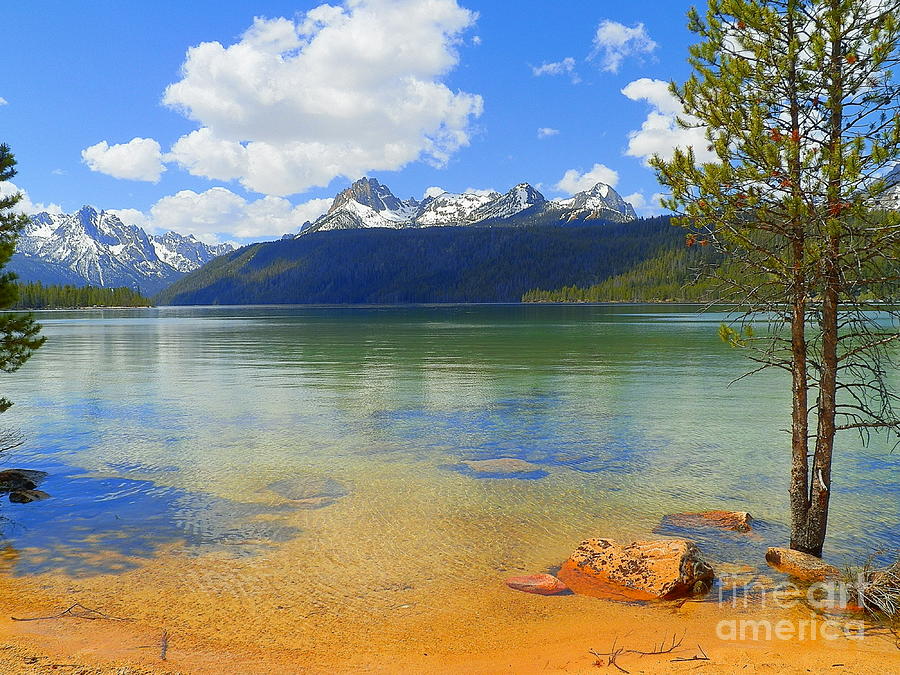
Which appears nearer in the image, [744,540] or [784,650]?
[784,650]

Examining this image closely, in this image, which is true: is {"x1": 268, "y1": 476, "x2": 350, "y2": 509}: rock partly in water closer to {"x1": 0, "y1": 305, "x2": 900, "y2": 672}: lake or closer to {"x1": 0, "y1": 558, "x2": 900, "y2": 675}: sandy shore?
{"x1": 0, "y1": 305, "x2": 900, "y2": 672}: lake

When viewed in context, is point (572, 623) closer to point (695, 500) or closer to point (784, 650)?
point (784, 650)

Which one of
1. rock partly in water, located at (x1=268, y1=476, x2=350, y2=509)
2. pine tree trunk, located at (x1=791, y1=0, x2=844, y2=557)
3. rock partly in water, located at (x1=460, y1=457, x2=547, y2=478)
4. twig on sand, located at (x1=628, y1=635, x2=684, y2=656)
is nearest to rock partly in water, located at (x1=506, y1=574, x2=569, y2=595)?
twig on sand, located at (x1=628, y1=635, x2=684, y2=656)

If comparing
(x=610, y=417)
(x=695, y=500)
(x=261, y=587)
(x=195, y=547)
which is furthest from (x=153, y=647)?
(x=610, y=417)

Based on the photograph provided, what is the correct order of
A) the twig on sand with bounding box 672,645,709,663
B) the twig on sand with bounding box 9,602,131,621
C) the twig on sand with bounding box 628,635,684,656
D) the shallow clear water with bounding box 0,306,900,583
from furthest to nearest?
the shallow clear water with bounding box 0,306,900,583 → the twig on sand with bounding box 9,602,131,621 → the twig on sand with bounding box 628,635,684,656 → the twig on sand with bounding box 672,645,709,663

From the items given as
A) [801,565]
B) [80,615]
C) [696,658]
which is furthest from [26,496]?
[801,565]

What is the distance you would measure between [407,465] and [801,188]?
1415 centimetres

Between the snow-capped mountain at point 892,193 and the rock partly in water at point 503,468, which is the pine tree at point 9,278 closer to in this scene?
the rock partly in water at point 503,468

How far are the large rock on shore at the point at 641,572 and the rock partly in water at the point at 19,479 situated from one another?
51.2 ft

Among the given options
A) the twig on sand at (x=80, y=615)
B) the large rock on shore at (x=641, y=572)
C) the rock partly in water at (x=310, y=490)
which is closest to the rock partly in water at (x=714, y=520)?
the large rock on shore at (x=641, y=572)

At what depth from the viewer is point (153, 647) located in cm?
901

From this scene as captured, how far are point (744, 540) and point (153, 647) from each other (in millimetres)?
11849

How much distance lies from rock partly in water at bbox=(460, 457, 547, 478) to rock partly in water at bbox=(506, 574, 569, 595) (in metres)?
7.19

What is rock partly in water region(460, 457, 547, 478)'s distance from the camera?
18.9 m
